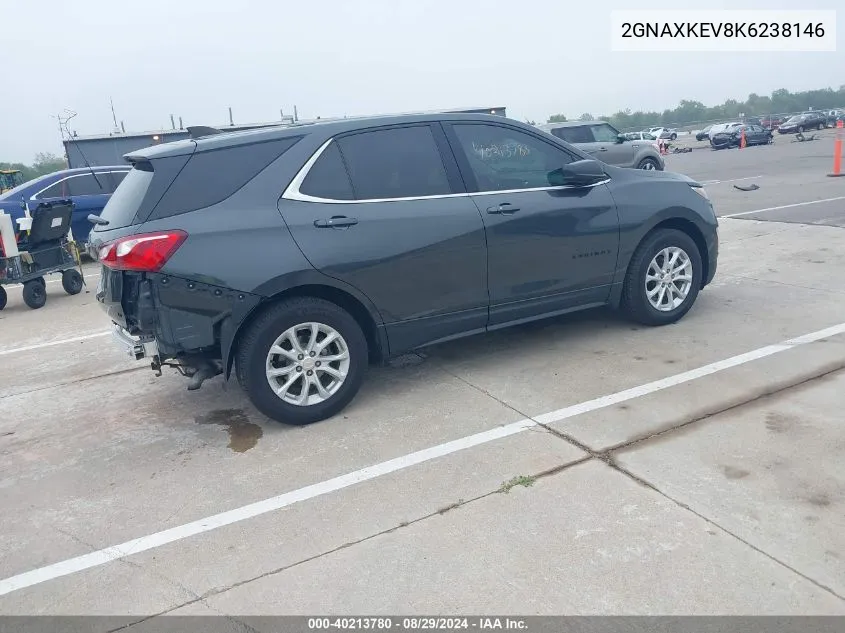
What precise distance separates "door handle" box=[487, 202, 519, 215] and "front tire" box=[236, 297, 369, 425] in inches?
47.8

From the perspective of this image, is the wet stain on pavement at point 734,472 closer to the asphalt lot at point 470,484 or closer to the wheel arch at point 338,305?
the asphalt lot at point 470,484

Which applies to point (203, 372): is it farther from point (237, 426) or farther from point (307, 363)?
point (307, 363)

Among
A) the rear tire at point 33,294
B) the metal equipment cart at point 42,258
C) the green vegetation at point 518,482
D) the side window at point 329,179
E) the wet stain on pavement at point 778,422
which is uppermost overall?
the side window at point 329,179

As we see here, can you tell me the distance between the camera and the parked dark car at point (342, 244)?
4.11 meters

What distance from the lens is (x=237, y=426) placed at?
14.9ft

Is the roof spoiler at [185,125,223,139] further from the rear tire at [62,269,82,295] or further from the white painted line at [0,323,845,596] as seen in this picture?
the rear tire at [62,269,82,295]

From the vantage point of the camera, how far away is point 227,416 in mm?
4734

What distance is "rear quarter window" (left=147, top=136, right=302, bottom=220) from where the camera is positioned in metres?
4.13

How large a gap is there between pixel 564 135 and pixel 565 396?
1382 centimetres

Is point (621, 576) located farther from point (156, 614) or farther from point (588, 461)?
point (156, 614)

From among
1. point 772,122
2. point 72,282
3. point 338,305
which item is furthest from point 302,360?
point 772,122

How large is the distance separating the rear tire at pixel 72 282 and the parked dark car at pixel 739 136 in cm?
3364

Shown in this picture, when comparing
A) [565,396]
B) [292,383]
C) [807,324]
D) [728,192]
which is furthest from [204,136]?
[728,192]

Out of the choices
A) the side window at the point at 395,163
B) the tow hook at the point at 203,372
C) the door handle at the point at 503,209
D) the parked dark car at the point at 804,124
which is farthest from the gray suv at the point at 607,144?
the parked dark car at the point at 804,124
